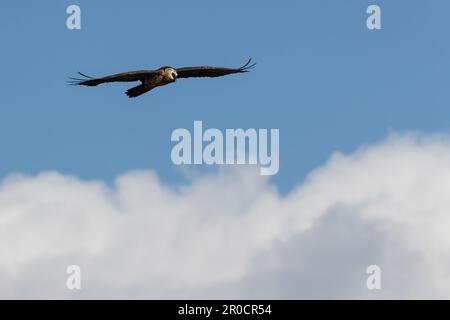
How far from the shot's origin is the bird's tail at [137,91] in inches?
2559

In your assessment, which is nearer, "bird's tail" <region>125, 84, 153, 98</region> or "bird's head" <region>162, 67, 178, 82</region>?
"bird's tail" <region>125, 84, 153, 98</region>

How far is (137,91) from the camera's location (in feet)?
213

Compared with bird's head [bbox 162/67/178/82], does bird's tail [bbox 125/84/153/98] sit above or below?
below

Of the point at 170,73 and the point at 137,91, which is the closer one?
the point at 137,91

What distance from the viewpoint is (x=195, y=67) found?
67000 millimetres

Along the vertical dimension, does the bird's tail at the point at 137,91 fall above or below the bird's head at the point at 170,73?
below

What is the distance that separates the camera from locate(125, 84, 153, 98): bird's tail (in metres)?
65.0

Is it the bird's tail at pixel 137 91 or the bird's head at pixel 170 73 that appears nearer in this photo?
the bird's tail at pixel 137 91

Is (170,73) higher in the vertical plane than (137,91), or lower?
higher
